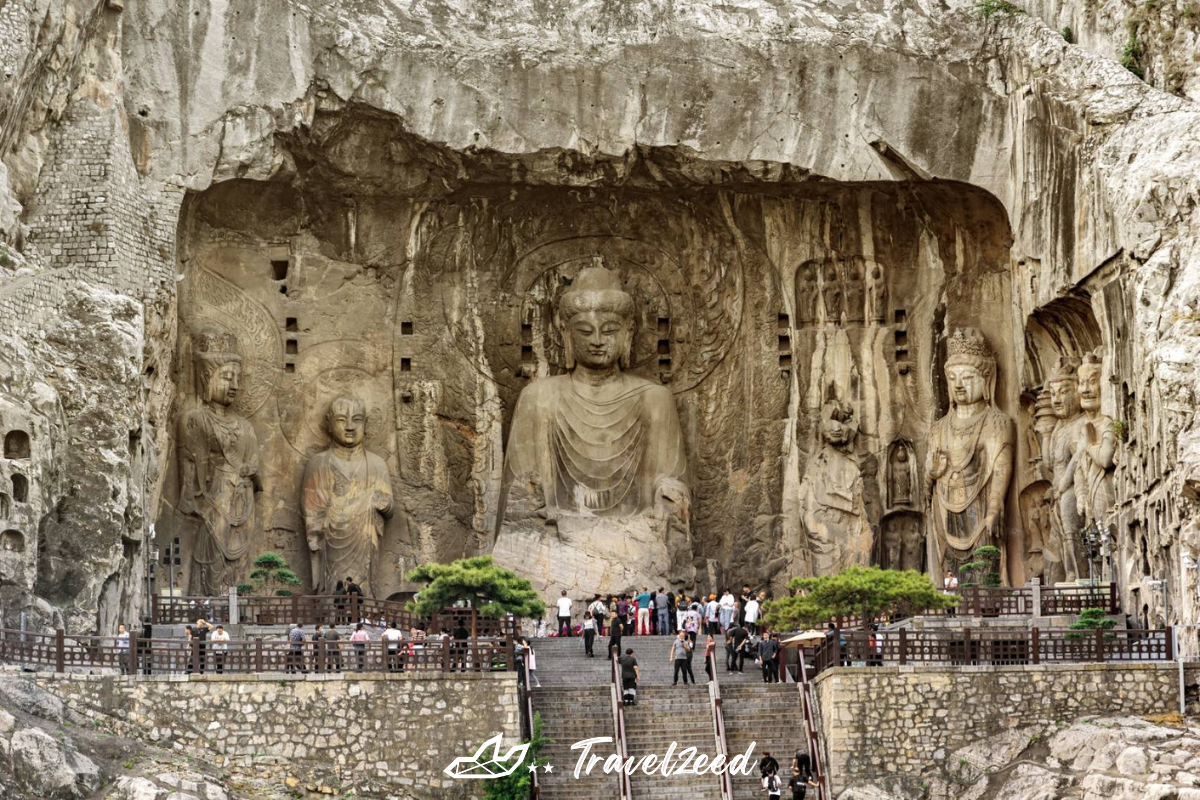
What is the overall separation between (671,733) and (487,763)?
2.39 metres

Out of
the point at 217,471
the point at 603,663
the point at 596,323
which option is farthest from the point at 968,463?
the point at 217,471

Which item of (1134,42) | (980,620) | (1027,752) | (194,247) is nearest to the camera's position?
(1027,752)

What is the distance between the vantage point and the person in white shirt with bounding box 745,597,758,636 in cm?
3867

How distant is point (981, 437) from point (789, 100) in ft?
20.3

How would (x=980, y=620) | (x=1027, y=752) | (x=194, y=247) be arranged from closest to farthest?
1. (x=1027, y=752)
2. (x=980, y=620)
3. (x=194, y=247)

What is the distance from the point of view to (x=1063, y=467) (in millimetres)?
42031

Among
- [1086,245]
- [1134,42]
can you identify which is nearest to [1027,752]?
[1086,245]

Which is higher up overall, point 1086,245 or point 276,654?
point 1086,245

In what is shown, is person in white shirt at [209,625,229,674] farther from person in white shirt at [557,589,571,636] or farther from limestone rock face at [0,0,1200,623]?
person in white shirt at [557,589,571,636]

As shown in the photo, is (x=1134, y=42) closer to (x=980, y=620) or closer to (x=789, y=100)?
(x=789, y=100)

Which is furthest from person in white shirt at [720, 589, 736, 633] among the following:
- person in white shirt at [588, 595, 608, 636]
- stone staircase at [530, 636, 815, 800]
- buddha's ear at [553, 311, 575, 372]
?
buddha's ear at [553, 311, 575, 372]

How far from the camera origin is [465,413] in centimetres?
4578

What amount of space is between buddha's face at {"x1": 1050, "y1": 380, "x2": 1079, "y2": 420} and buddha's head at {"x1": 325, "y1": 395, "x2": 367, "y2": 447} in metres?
11.1

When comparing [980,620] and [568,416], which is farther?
[568,416]
